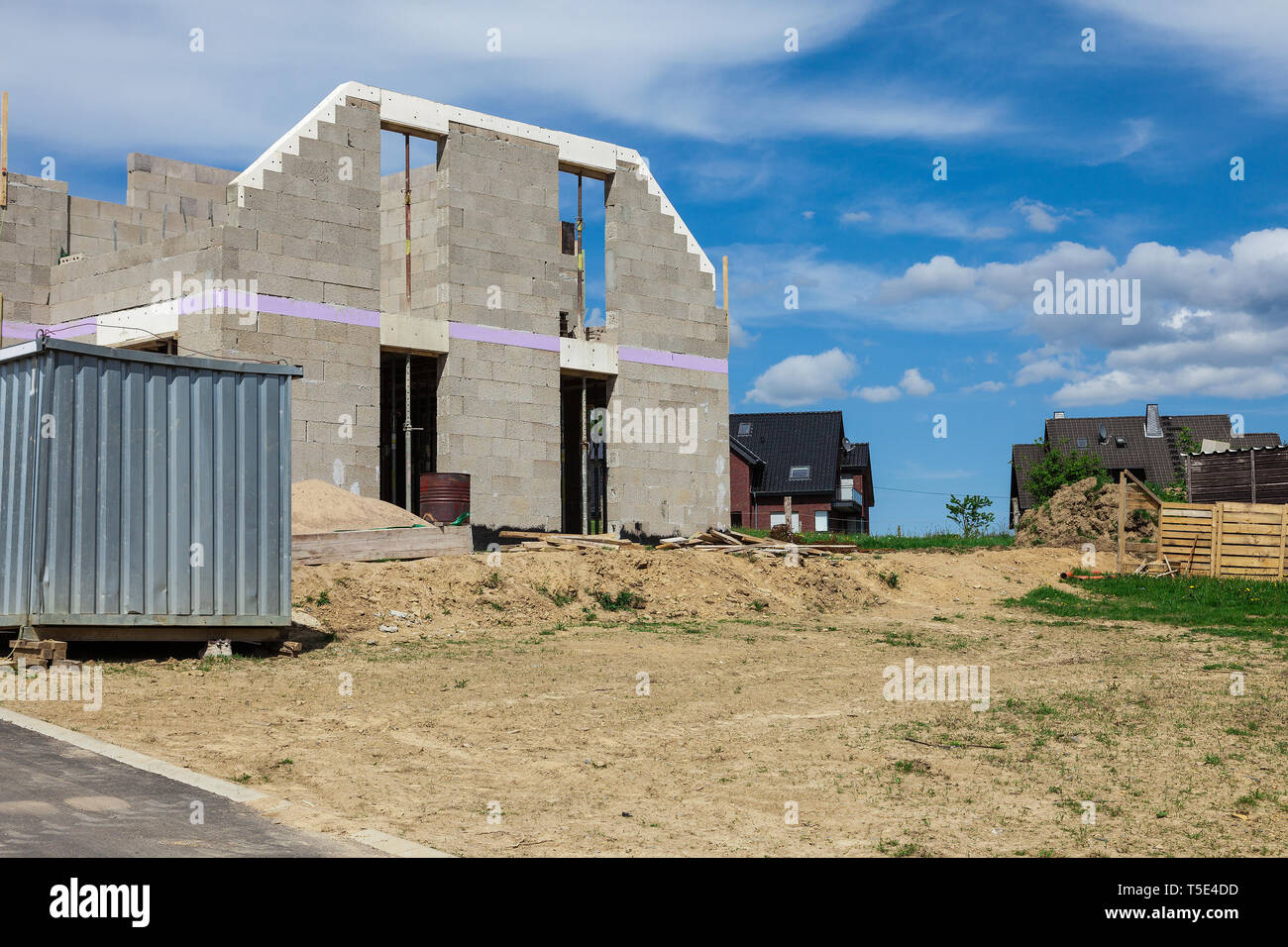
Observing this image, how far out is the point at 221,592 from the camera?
14141mm

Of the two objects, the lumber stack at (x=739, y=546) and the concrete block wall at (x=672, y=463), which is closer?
the lumber stack at (x=739, y=546)

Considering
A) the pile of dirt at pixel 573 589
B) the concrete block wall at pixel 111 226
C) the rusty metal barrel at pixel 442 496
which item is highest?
the concrete block wall at pixel 111 226

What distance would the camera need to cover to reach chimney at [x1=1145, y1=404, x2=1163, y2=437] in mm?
73812

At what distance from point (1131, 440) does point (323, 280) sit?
62194mm

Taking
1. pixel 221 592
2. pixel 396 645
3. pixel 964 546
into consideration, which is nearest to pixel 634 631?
pixel 396 645

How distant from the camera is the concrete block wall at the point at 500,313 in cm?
2539

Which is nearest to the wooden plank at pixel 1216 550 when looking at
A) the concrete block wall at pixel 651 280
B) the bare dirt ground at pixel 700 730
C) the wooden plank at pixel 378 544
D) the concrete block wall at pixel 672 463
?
the bare dirt ground at pixel 700 730

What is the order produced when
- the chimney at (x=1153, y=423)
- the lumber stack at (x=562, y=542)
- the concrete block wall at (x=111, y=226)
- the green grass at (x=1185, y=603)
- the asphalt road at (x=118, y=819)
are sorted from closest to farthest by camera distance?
1. the asphalt road at (x=118, y=819)
2. the green grass at (x=1185, y=603)
3. the lumber stack at (x=562, y=542)
4. the concrete block wall at (x=111, y=226)
5. the chimney at (x=1153, y=423)

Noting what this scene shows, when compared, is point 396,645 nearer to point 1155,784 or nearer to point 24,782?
point 24,782

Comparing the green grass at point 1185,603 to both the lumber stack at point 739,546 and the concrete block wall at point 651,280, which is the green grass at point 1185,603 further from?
the concrete block wall at point 651,280

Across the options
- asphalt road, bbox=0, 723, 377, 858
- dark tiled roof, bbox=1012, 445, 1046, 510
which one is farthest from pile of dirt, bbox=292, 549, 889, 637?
dark tiled roof, bbox=1012, 445, 1046, 510

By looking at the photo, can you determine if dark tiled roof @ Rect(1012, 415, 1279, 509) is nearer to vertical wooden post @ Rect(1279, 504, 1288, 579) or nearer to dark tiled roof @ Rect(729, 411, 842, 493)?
dark tiled roof @ Rect(729, 411, 842, 493)

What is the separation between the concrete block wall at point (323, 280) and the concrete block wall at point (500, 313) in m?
1.76
